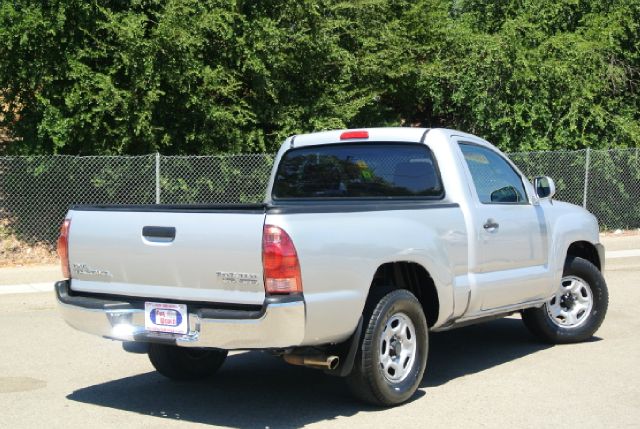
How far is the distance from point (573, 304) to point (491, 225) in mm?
1899

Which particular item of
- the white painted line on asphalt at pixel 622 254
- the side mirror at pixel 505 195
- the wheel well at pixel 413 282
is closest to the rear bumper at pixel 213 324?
the wheel well at pixel 413 282

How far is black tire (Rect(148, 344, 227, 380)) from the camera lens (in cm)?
734

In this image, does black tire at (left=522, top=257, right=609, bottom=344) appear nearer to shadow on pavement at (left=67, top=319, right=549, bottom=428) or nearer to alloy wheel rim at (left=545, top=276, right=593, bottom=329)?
alloy wheel rim at (left=545, top=276, right=593, bottom=329)

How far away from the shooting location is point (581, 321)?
8852mm

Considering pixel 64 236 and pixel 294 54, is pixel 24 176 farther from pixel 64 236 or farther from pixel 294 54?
pixel 64 236

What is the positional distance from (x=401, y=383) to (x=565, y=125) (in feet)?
50.2

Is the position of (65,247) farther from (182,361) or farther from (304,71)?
(304,71)

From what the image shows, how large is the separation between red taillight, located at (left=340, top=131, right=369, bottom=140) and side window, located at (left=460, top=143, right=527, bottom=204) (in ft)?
2.64

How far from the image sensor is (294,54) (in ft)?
57.9

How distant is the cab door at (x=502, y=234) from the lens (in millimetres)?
7363

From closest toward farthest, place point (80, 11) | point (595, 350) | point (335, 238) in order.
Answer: point (335, 238), point (595, 350), point (80, 11)

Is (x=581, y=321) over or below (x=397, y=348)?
below

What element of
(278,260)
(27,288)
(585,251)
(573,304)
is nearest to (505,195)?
(573,304)

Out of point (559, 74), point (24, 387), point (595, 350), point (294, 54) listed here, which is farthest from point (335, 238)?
point (559, 74)
